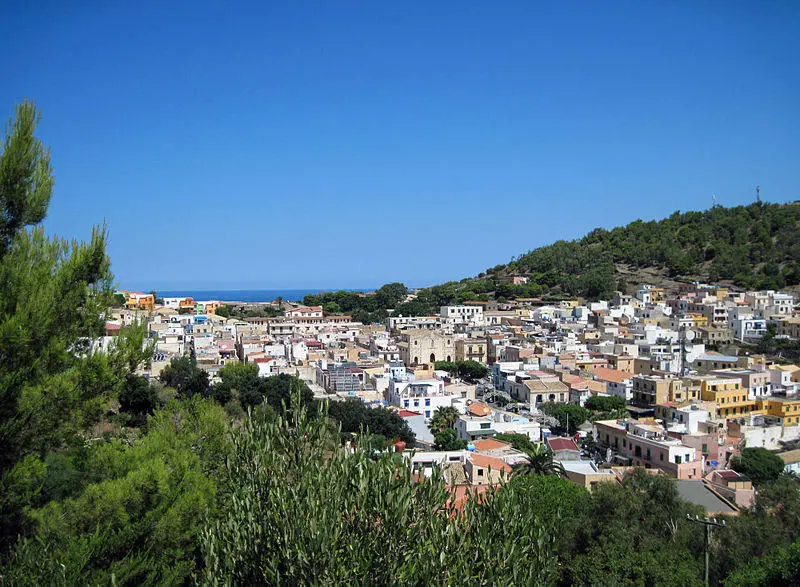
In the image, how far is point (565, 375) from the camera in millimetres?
33906

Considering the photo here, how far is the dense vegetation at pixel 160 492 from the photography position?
5.72 m

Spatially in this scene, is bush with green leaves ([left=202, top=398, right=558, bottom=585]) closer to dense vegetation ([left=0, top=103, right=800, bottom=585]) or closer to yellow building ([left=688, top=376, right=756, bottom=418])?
dense vegetation ([left=0, top=103, right=800, bottom=585])

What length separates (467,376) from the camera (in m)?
40.0

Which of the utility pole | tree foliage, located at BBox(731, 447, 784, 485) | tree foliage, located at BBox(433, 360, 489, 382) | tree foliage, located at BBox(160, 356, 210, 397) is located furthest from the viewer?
tree foliage, located at BBox(433, 360, 489, 382)

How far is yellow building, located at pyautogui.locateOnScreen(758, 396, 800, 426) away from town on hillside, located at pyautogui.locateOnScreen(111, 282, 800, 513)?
55 millimetres

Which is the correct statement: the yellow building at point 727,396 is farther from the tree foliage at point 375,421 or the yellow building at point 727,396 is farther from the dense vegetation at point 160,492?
the dense vegetation at point 160,492

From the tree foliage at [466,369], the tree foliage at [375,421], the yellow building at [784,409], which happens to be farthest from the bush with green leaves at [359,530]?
the tree foliage at [466,369]

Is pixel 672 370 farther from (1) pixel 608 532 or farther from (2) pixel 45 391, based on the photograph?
(2) pixel 45 391

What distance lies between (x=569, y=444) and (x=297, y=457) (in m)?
18.5

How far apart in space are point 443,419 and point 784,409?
48.3 feet

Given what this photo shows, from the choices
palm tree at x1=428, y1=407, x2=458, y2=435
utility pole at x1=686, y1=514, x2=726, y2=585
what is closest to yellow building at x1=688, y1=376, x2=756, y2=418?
palm tree at x1=428, y1=407, x2=458, y2=435

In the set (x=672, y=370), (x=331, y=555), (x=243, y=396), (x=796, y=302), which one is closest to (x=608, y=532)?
(x=331, y=555)

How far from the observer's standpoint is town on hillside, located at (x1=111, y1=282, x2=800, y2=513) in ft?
72.9

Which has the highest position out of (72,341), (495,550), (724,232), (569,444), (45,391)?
(724,232)
